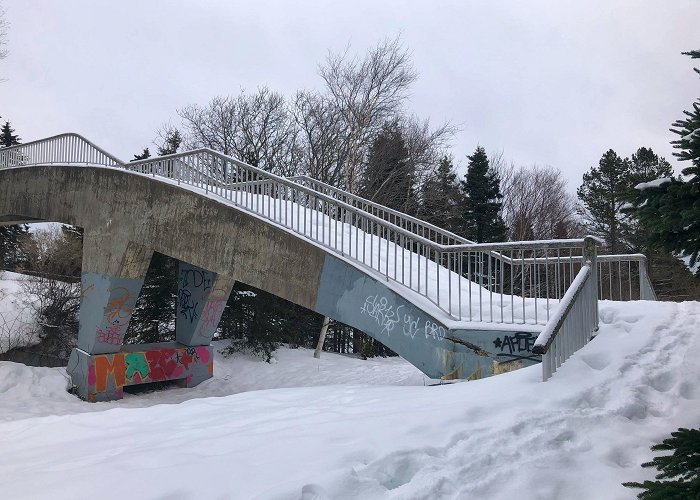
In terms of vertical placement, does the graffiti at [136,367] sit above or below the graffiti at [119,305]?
below

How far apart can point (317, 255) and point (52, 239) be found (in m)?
23.1

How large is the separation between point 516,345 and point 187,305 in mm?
11847

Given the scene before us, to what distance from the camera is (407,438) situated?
3840mm

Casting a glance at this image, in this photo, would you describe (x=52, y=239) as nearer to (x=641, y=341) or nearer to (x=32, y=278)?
(x=32, y=278)

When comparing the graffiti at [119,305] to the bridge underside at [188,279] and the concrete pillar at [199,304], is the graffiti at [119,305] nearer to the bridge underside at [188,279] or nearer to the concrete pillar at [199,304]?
the bridge underside at [188,279]

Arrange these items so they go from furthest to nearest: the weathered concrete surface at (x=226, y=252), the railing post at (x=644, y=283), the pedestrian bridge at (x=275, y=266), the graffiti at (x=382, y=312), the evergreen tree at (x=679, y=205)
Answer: the railing post at (x=644, y=283) → the graffiti at (x=382, y=312) → the weathered concrete surface at (x=226, y=252) → the pedestrian bridge at (x=275, y=266) → the evergreen tree at (x=679, y=205)

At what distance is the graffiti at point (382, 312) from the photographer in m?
7.86

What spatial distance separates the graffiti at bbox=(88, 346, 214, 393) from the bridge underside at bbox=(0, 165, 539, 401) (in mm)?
29

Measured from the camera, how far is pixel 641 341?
5258mm

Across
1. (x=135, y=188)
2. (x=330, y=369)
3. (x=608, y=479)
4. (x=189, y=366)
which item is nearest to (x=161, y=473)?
(x=608, y=479)

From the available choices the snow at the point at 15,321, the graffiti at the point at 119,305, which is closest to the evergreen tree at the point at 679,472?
the graffiti at the point at 119,305

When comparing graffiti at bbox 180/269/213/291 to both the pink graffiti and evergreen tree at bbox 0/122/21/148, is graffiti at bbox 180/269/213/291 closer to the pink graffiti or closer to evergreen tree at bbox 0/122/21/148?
the pink graffiti

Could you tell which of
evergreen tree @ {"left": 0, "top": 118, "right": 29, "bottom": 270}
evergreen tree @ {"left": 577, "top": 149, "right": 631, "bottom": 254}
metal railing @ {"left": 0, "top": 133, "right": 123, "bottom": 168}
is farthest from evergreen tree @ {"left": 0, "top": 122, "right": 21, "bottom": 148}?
evergreen tree @ {"left": 577, "top": 149, "right": 631, "bottom": 254}

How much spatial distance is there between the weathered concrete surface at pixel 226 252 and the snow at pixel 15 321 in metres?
5.52
